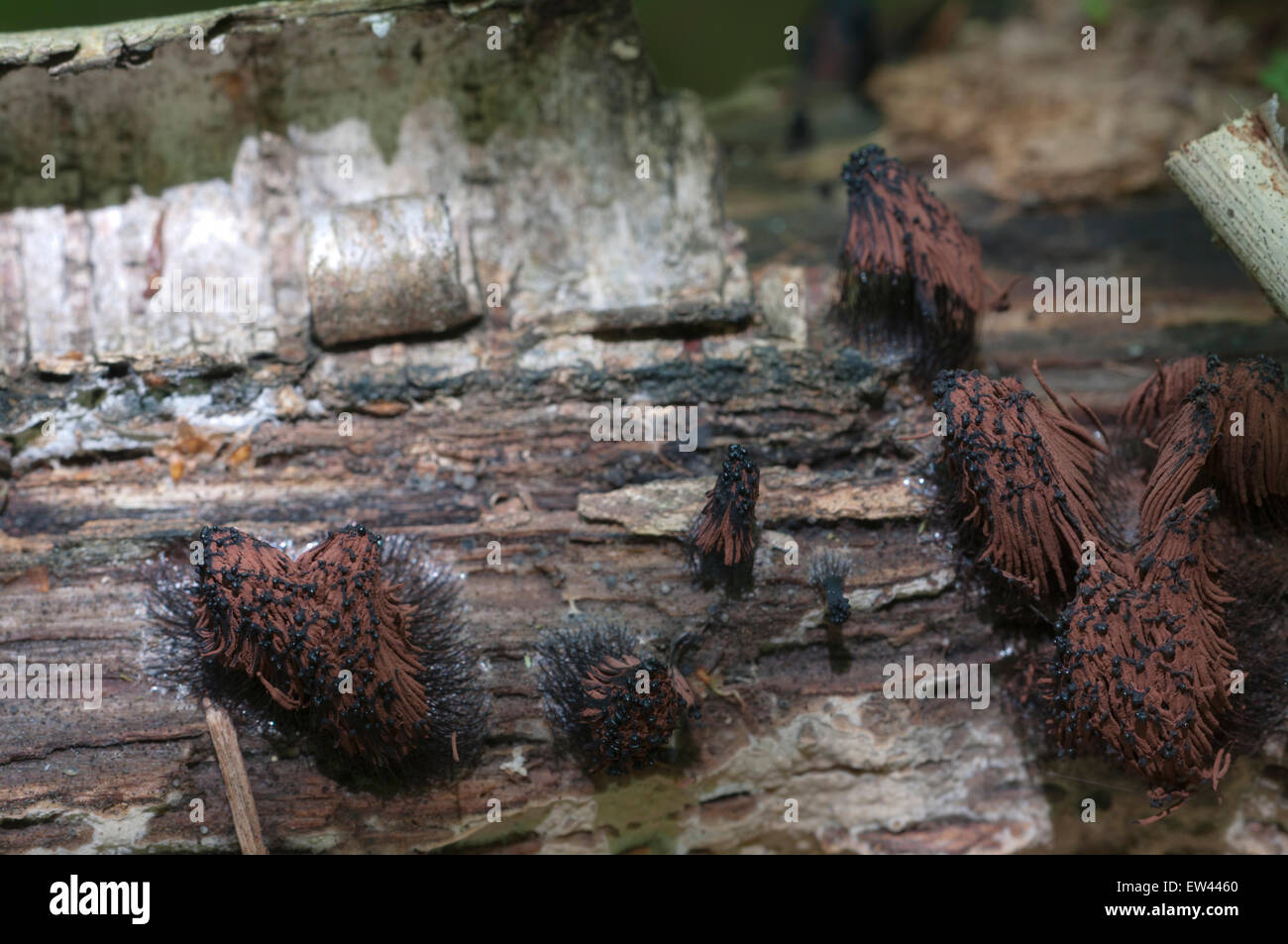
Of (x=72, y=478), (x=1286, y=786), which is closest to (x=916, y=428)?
(x=1286, y=786)

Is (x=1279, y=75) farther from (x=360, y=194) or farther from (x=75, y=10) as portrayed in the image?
(x=75, y=10)

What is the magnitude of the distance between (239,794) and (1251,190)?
295 centimetres

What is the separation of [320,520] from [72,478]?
30.5 inches

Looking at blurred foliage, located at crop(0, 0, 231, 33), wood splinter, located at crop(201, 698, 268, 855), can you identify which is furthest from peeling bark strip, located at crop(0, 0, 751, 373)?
wood splinter, located at crop(201, 698, 268, 855)

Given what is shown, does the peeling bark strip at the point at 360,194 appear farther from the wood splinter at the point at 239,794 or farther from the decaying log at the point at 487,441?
the wood splinter at the point at 239,794

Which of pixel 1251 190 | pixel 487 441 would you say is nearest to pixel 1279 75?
pixel 1251 190

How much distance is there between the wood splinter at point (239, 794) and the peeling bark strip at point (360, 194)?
114 centimetres

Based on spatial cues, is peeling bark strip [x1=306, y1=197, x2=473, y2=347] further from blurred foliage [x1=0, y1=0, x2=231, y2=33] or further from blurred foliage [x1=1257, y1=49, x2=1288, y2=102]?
blurred foliage [x1=1257, y1=49, x2=1288, y2=102]

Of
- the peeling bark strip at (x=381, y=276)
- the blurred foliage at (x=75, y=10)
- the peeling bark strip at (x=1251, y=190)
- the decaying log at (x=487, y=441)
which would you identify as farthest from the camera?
the blurred foliage at (x=75, y=10)

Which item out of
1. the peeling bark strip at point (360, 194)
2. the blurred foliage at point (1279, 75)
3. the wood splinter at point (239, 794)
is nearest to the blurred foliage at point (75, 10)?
the peeling bark strip at point (360, 194)

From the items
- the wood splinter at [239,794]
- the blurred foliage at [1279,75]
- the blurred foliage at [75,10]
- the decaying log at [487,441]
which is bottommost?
the wood splinter at [239,794]

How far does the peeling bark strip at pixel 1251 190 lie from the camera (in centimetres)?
254

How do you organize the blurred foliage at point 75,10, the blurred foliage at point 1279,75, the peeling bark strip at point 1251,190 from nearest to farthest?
1. the peeling bark strip at point 1251,190
2. the blurred foliage at point 75,10
3. the blurred foliage at point 1279,75

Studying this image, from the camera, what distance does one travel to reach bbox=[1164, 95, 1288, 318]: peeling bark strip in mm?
2545
